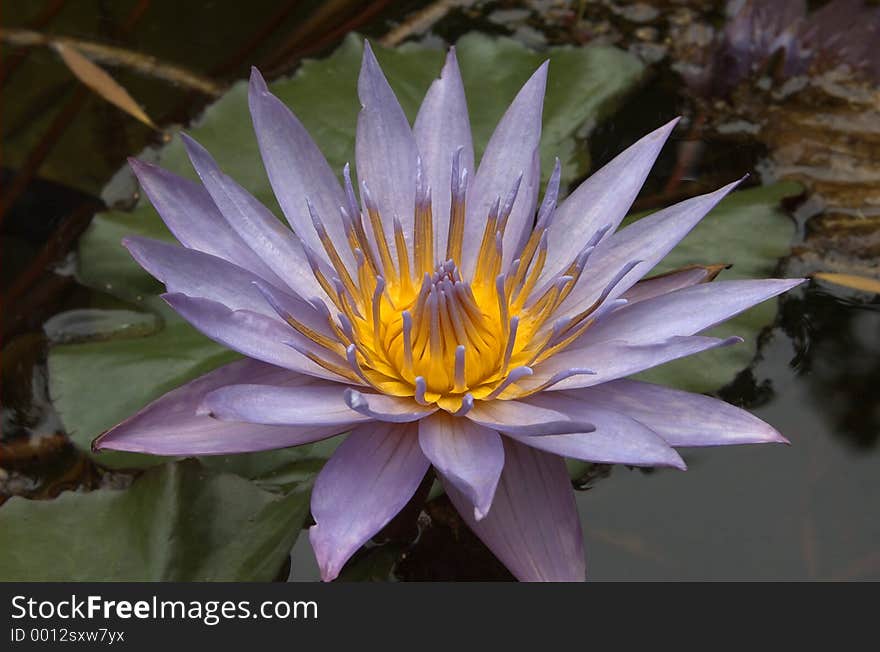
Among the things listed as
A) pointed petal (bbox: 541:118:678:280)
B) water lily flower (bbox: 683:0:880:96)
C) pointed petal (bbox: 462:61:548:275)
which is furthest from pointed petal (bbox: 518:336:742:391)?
water lily flower (bbox: 683:0:880:96)

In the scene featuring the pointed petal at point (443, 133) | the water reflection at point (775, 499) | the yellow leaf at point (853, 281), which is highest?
the pointed petal at point (443, 133)

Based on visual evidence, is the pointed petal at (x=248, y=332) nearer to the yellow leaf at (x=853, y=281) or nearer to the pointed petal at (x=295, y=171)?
the pointed petal at (x=295, y=171)

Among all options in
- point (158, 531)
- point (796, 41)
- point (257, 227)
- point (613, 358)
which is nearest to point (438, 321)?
point (613, 358)

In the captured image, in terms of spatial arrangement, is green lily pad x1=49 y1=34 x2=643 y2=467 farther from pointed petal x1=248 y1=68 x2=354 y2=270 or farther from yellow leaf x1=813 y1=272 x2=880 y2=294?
yellow leaf x1=813 y1=272 x2=880 y2=294

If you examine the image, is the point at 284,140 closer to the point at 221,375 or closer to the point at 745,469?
the point at 221,375

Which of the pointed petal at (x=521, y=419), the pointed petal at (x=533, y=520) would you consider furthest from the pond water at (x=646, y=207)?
the pointed petal at (x=521, y=419)
